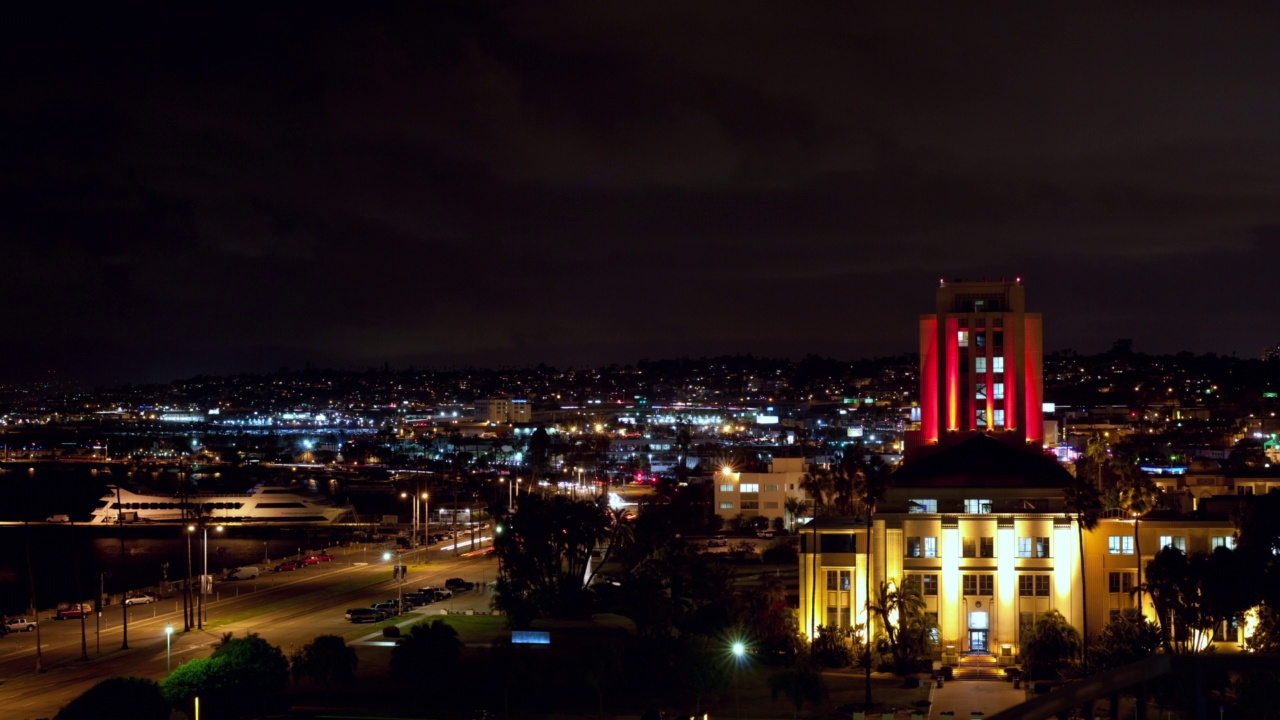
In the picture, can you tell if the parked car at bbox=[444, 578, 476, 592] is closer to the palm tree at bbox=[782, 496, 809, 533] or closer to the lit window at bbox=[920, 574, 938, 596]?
the lit window at bbox=[920, 574, 938, 596]

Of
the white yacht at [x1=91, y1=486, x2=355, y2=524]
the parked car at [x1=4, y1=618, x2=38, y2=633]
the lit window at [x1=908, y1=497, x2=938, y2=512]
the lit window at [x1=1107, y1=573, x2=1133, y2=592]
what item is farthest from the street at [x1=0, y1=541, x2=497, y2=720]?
the white yacht at [x1=91, y1=486, x2=355, y2=524]

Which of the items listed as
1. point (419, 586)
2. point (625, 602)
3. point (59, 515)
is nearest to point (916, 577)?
point (625, 602)

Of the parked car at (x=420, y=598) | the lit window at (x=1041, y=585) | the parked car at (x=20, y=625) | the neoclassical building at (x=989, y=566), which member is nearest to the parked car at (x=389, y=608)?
the parked car at (x=420, y=598)

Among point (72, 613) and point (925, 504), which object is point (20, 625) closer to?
point (72, 613)

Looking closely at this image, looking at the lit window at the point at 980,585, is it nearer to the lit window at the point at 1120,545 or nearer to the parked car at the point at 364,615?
the lit window at the point at 1120,545

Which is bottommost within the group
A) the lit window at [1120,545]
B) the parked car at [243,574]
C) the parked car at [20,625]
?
the parked car at [20,625]

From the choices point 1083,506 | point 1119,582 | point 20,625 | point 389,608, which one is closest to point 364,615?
point 389,608
